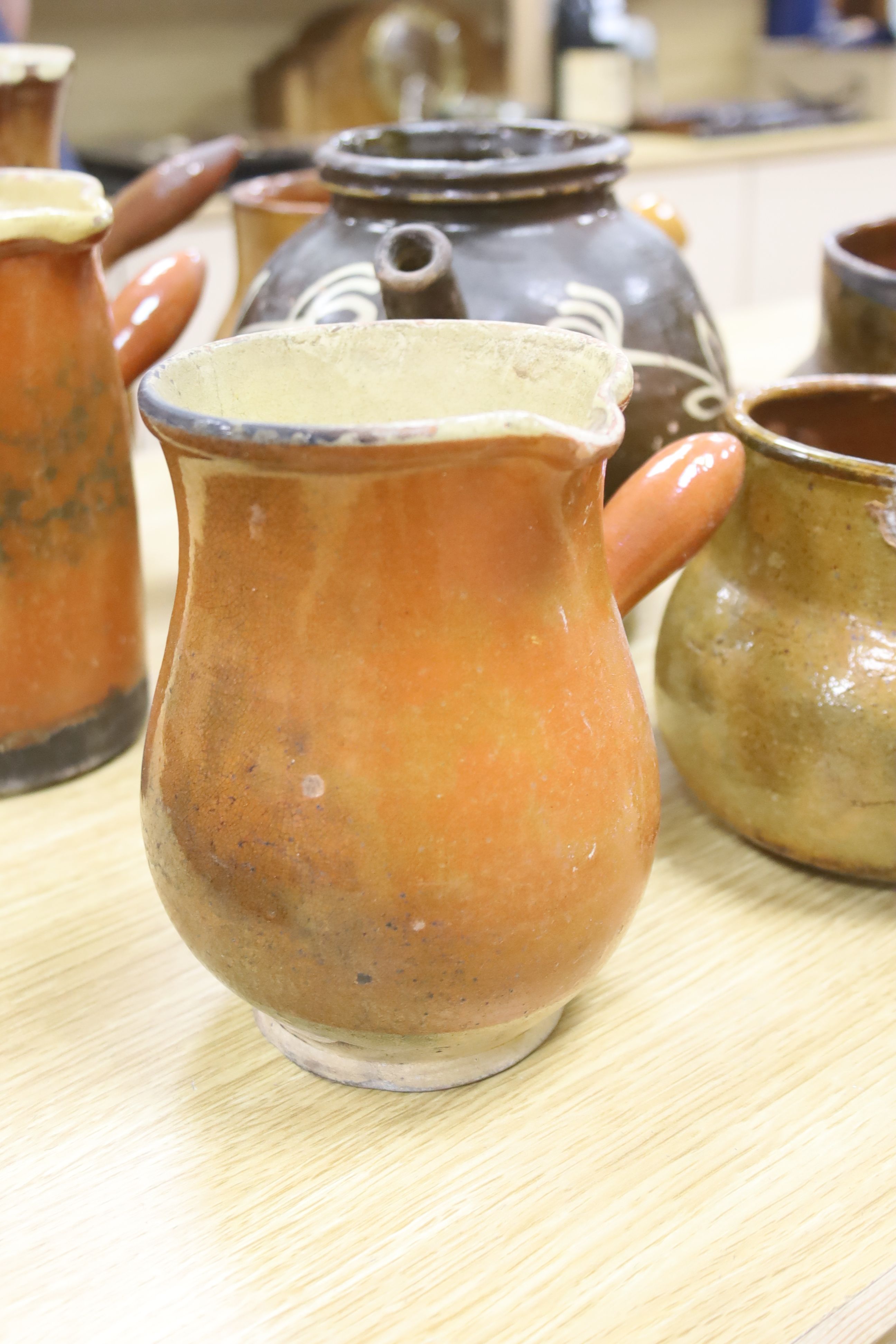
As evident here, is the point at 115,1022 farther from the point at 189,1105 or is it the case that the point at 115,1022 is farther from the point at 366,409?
the point at 366,409

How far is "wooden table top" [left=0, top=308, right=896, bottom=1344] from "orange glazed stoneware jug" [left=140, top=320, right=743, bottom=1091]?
40 millimetres

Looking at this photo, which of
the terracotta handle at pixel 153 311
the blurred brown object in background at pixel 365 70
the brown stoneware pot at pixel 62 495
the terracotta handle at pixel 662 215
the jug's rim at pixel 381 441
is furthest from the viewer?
the blurred brown object in background at pixel 365 70

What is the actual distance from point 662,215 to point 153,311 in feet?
1.21

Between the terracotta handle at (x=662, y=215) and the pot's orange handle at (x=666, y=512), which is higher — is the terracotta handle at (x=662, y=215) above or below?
above

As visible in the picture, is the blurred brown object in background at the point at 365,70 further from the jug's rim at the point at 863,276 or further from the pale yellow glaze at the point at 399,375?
the pale yellow glaze at the point at 399,375

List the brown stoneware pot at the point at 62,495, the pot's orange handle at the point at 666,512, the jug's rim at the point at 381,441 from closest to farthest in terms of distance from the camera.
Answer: the jug's rim at the point at 381,441
the pot's orange handle at the point at 666,512
the brown stoneware pot at the point at 62,495

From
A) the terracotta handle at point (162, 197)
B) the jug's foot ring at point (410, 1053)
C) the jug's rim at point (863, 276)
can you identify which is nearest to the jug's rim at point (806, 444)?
the jug's rim at point (863, 276)

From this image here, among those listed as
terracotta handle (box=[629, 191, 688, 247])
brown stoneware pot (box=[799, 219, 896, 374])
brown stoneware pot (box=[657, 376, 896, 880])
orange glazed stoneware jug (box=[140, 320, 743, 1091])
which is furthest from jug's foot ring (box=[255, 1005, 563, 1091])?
terracotta handle (box=[629, 191, 688, 247])

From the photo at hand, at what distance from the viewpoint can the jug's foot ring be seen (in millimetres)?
461

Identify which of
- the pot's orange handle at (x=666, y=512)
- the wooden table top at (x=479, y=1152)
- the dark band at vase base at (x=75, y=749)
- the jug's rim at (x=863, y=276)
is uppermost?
the jug's rim at (x=863, y=276)

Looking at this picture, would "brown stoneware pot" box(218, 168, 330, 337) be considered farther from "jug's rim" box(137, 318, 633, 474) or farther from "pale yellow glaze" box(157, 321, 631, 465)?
"jug's rim" box(137, 318, 633, 474)

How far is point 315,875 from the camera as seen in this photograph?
43cm

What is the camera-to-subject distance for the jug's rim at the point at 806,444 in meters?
0.53

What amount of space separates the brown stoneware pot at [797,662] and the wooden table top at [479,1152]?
0.05 m
